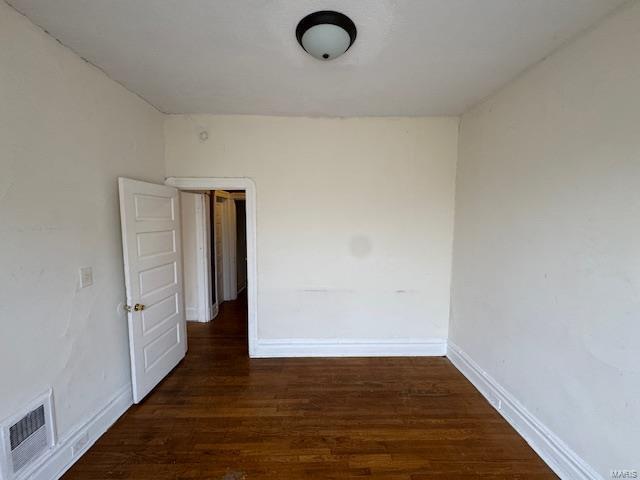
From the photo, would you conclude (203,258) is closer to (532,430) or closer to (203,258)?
(203,258)

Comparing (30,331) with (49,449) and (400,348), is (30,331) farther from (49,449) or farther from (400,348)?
(400,348)

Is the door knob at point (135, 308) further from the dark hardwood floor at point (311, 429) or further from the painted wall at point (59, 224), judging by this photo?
the dark hardwood floor at point (311, 429)

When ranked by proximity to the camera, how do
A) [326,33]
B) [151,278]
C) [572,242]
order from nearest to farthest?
[326,33], [572,242], [151,278]

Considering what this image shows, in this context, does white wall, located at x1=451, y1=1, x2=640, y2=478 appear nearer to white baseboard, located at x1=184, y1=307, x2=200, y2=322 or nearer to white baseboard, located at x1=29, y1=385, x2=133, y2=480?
white baseboard, located at x1=29, y1=385, x2=133, y2=480

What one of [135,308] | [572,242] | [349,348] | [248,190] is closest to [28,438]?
[135,308]

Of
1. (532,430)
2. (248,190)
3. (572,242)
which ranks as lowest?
(532,430)

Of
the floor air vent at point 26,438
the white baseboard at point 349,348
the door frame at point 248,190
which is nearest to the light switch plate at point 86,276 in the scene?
the floor air vent at point 26,438

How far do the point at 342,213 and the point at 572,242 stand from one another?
5.89 feet

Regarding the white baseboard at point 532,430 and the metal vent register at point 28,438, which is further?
the white baseboard at point 532,430

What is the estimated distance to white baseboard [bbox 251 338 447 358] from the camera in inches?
116

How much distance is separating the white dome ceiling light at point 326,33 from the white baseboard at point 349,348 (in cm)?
260

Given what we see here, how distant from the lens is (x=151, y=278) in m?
2.33

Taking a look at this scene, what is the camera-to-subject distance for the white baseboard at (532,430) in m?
1.53

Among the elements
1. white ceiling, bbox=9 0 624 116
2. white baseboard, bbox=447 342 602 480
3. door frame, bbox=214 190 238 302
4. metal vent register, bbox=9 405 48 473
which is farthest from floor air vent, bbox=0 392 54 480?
door frame, bbox=214 190 238 302
